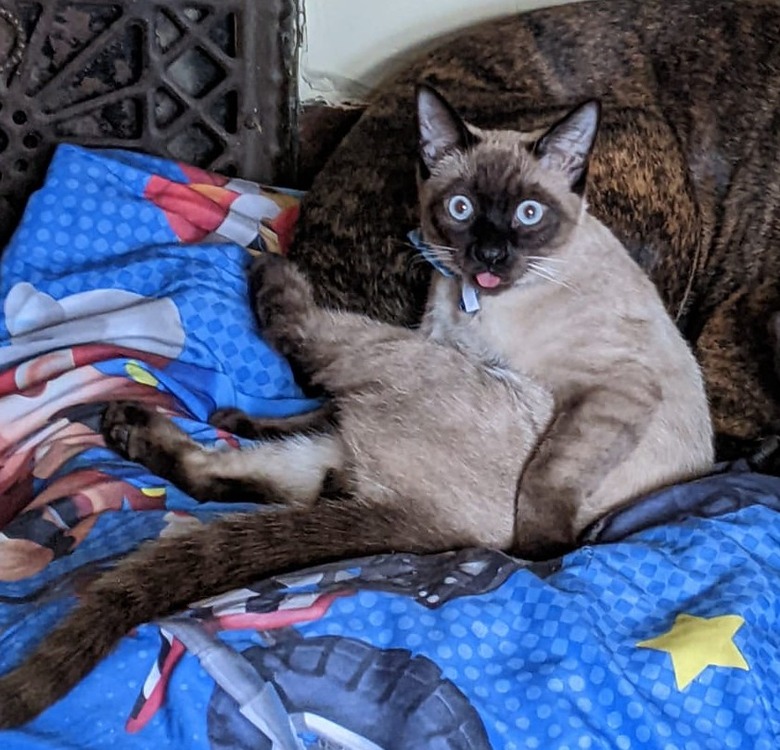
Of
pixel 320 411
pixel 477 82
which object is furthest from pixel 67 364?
pixel 477 82

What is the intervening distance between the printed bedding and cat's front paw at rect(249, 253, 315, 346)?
49mm

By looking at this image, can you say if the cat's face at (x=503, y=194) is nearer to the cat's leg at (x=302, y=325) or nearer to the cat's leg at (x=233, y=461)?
the cat's leg at (x=302, y=325)

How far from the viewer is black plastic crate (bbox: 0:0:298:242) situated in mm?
2213

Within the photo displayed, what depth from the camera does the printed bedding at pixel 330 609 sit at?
1217 mm

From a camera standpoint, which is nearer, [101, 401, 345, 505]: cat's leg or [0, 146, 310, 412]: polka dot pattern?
[101, 401, 345, 505]: cat's leg

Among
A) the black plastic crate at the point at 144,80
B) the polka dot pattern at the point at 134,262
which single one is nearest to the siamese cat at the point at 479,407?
the polka dot pattern at the point at 134,262

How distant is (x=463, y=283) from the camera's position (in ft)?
5.34

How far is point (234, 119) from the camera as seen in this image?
233 cm

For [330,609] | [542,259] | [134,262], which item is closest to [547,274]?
[542,259]

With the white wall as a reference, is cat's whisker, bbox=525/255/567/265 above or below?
below

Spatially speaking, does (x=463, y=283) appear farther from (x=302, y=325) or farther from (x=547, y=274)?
(x=302, y=325)

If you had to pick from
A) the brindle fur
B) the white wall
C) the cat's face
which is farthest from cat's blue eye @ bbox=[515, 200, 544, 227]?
the white wall

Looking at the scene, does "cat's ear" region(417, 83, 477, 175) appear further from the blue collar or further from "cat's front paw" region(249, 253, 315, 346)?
"cat's front paw" region(249, 253, 315, 346)

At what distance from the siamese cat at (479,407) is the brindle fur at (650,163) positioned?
0.77 ft
